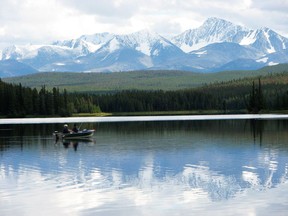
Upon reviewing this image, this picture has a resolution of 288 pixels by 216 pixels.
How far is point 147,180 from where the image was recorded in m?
43.4

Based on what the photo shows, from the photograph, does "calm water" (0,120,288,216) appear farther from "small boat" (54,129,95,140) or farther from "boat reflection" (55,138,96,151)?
"small boat" (54,129,95,140)

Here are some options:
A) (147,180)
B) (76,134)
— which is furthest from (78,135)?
(147,180)

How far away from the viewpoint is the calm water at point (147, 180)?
33.8 m

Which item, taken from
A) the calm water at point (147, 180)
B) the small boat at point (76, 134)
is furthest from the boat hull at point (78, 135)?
the calm water at point (147, 180)

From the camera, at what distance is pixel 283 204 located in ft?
111

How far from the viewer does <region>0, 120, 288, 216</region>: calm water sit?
3381cm

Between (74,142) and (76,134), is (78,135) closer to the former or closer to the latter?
(76,134)

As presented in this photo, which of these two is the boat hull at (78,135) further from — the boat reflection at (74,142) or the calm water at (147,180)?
A: the calm water at (147,180)

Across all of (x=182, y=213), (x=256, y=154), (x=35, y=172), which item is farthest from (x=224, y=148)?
(x=182, y=213)

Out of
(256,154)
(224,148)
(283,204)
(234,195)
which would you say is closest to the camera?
(283,204)

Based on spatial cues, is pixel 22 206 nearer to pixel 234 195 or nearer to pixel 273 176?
pixel 234 195

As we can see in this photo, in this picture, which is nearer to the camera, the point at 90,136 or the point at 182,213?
the point at 182,213

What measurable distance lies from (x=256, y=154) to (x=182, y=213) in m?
29.1

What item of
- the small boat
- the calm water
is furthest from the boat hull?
the calm water
